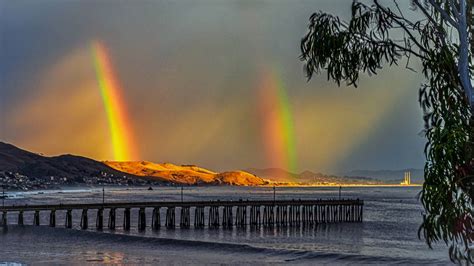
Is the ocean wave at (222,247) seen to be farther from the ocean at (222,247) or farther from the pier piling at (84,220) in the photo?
the pier piling at (84,220)

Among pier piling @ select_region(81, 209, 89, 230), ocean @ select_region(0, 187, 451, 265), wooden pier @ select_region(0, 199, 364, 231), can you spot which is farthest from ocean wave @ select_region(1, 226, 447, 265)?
pier piling @ select_region(81, 209, 89, 230)

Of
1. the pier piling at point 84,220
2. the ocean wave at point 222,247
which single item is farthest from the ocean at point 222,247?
the pier piling at point 84,220

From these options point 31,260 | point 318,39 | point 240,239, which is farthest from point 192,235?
point 318,39

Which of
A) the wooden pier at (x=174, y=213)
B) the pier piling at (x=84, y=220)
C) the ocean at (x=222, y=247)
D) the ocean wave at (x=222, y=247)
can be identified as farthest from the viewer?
the pier piling at (x=84, y=220)

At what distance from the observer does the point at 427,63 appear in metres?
11.4

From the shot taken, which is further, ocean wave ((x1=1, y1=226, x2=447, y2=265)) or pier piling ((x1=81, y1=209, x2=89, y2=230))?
pier piling ((x1=81, y1=209, x2=89, y2=230))

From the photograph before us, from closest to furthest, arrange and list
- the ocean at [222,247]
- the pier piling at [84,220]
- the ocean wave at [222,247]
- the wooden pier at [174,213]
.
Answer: the ocean at [222,247] < the ocean wave at [222,247] < the wooden pier at [174,213] < the pier piling at [84,220]

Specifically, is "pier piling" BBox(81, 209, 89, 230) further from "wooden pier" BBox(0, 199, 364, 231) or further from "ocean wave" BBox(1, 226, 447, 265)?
"ocean wave" BBox(1, 226, 447, 265)

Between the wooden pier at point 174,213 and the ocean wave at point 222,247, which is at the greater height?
the wooden pier at point 174,213

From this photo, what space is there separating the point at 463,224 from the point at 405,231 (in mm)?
68645

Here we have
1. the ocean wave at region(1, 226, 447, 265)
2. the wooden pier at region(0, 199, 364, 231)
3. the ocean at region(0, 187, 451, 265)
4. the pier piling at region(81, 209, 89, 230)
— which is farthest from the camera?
the pier piling at region(81, 209, 89, 230)

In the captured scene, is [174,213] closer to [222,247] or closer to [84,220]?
[84,220]

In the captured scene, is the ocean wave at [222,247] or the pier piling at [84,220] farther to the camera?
the pier piling at [84,220]

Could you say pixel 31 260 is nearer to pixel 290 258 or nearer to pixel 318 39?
pixel 290 258
